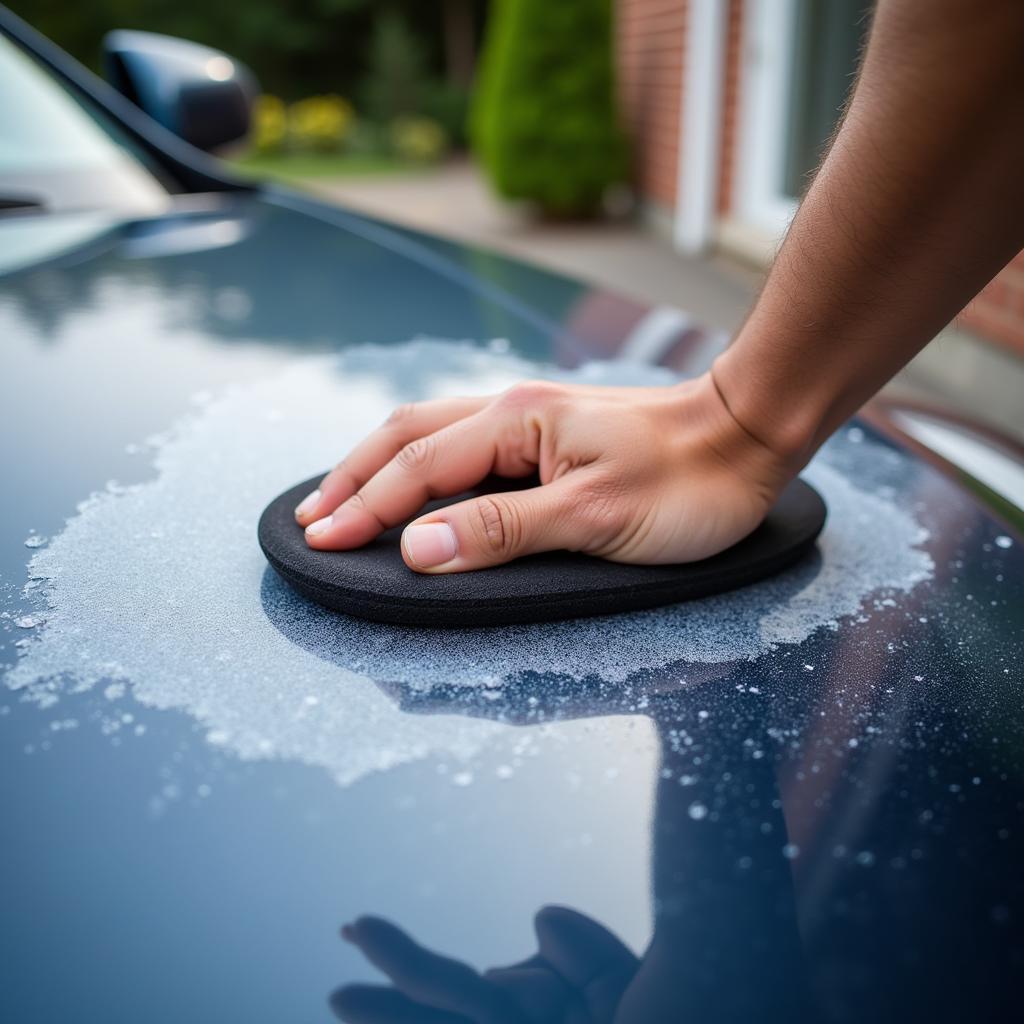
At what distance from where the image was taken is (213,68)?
2.36m

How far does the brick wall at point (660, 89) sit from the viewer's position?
6.08 metres

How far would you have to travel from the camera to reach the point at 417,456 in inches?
35.7

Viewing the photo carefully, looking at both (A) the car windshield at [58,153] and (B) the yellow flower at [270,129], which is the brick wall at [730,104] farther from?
(B) the yellow flower at [270,129]

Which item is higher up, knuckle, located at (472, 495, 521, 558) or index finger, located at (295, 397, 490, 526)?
knuckle, located at (472, 495, 521, 558)

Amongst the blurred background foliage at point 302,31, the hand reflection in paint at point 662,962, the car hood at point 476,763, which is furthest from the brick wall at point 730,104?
the blurred background foliage at point 302,31

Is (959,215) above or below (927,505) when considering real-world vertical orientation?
above

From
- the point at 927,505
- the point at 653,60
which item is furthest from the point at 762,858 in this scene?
the point at 653,60

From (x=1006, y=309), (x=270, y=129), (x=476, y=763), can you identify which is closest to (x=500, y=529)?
(x=476, y=763)

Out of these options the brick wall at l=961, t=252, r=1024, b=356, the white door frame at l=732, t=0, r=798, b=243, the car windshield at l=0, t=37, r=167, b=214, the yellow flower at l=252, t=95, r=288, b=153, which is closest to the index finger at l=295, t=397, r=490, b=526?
the car windshield at l=0, t=37, r=167, b=214

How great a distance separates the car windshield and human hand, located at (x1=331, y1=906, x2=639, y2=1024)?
1.73 metres

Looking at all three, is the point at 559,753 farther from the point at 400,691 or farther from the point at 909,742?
the point at 909,742

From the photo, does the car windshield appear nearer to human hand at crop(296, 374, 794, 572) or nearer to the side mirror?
the side mirror

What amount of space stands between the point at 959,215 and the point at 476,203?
986cm

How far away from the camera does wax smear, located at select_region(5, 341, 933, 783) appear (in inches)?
26.0
